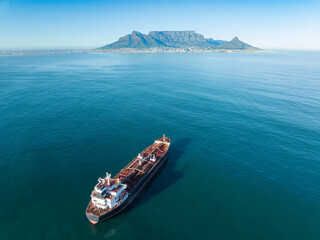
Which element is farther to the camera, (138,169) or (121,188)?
(138,169)

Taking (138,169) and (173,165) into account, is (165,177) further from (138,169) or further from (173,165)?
(138,169)

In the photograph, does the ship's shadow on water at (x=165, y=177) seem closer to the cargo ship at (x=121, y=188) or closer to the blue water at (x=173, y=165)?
the blue water at (x=173, y=165)

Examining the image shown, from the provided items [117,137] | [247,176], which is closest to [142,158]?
[117,137]

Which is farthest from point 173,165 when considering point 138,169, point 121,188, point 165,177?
point 121,188

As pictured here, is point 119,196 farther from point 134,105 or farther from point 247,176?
point 134,105

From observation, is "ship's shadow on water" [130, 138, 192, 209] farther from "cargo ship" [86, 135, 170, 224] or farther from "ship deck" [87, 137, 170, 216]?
"ship deck" [87, 137, 170, 216]

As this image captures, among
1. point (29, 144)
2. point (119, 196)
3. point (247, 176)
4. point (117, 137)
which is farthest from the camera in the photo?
point (117, 137)

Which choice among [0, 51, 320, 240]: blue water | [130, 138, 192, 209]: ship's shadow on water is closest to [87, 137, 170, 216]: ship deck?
[0, 51, 320, 240]: blue water

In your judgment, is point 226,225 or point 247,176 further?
point 247,176
